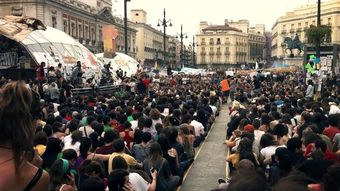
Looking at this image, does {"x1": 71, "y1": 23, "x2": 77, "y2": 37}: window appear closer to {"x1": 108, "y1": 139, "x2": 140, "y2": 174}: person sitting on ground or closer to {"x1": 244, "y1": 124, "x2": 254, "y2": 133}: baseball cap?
{"x1": 244, "y1": 124, "x2": 254, "y2": 133}: baseball cap

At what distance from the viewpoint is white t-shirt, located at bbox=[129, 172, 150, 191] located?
639 cm

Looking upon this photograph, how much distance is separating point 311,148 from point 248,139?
1137 millimetres

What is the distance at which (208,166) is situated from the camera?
461 inches

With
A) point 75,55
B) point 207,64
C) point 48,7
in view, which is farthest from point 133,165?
point 207,64

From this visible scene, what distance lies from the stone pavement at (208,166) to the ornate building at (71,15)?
43.1 meters

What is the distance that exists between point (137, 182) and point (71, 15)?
60.0 metres

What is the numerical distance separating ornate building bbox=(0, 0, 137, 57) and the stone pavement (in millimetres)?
43120

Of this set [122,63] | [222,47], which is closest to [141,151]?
[122,63]

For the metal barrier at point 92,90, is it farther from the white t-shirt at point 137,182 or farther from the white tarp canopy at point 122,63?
the white t-shirt at point 137,182

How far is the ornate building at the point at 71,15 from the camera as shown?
54.6 meters

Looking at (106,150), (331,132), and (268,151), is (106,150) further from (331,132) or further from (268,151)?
(331,132)

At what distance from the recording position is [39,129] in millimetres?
9039

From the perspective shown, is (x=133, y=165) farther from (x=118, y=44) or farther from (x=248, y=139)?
(x=118, y=44)

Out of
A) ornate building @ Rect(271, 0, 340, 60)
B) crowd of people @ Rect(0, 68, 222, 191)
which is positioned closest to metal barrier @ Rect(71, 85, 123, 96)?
crowd of people @ Rect(0, 68, 222, 191)
